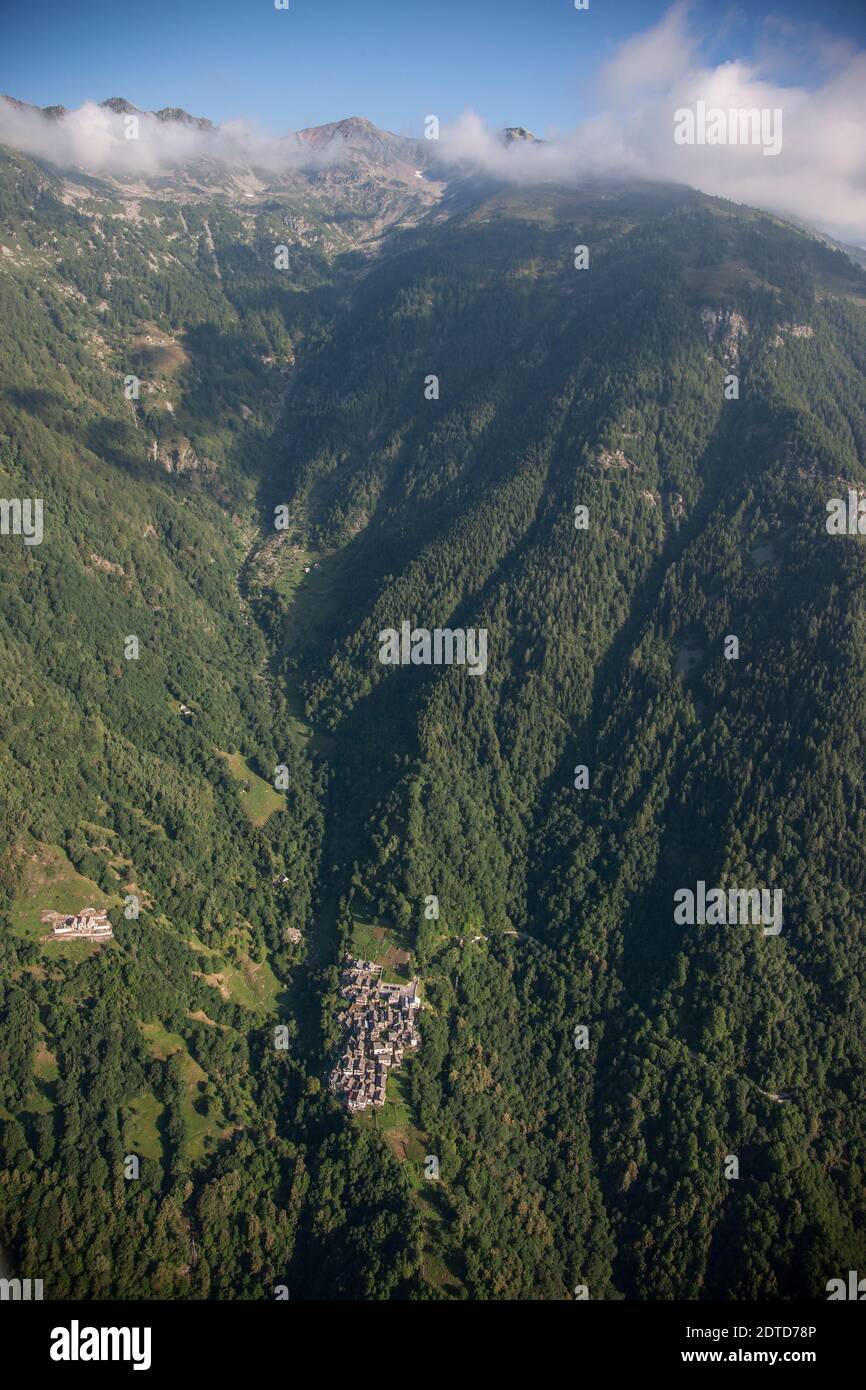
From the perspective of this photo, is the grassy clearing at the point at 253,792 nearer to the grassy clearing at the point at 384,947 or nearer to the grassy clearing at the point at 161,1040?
the grassy clearing at the point at 384,947

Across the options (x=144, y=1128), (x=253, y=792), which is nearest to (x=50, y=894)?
(x=144, y=1128)

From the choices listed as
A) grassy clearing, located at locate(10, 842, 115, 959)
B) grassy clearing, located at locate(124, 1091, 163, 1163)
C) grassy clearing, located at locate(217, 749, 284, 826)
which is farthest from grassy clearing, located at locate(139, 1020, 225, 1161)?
grassy clearing, located at locate(217, 749, 284, 826)

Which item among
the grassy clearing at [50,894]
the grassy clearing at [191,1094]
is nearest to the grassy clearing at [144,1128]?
the grassy clearing at [191,1094]

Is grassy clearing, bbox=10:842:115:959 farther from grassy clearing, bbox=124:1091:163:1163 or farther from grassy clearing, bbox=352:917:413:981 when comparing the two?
grassy clearing, bbox=352:917:413:981

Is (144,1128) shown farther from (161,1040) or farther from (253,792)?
(253,792)

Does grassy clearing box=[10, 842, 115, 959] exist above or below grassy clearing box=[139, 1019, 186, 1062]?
above
